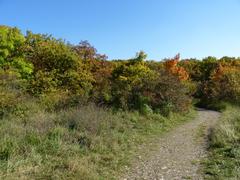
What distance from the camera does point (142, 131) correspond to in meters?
13.7

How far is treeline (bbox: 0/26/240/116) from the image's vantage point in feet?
59.4

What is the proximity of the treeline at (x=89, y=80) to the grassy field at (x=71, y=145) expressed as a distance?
349 cm

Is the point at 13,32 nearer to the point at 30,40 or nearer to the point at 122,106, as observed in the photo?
the point at 30,40

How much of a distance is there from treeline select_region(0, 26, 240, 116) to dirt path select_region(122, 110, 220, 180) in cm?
425

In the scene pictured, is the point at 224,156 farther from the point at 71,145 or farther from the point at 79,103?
the point at 79,103

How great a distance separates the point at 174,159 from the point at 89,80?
586 inches

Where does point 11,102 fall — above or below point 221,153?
above

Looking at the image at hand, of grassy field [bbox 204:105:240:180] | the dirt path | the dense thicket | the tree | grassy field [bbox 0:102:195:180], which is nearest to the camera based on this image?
grassy field [bbox 0:102:195:180]

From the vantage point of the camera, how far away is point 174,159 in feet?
32.2

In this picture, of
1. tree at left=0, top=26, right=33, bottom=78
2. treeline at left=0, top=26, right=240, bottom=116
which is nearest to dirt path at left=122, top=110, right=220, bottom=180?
treeline at left=0, top=26, right=240, bottom=116

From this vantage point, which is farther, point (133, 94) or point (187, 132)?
point (133, 94)

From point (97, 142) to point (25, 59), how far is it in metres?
16.1

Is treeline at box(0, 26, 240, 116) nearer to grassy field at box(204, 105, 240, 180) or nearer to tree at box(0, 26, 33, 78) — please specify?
tree at box(0, 26, 33, 78)

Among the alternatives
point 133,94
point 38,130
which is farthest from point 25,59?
point 38,130
